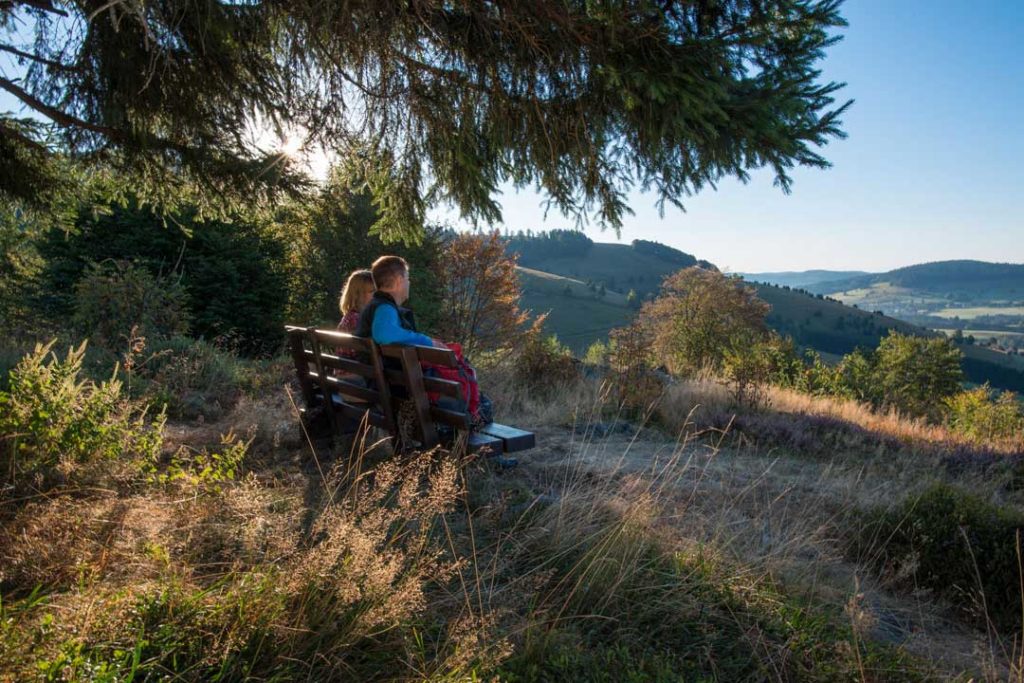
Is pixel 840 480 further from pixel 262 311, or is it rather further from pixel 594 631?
pixel 262 311

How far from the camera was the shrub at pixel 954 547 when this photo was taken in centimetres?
407

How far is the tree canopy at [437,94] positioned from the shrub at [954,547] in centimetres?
260

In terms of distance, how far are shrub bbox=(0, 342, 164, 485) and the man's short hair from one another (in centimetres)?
172

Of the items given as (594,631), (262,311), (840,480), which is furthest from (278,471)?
(262,311)

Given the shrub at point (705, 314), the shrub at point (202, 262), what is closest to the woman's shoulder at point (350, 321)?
the shrub at point (202, 262)

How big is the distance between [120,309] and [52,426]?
22.9ft

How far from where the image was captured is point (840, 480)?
5.50 metres

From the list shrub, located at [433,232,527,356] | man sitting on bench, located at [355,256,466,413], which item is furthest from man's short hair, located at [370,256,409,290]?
shrub, located at [433,232,527,356]

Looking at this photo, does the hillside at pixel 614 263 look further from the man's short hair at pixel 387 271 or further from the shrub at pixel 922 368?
the man's short hair at pixel 387 271

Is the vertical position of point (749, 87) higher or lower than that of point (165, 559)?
higher

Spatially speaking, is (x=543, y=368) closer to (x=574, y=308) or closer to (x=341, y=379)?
(x=341, y=379)

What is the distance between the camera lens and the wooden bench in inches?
152

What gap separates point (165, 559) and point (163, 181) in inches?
166

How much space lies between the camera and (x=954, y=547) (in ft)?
14.0
